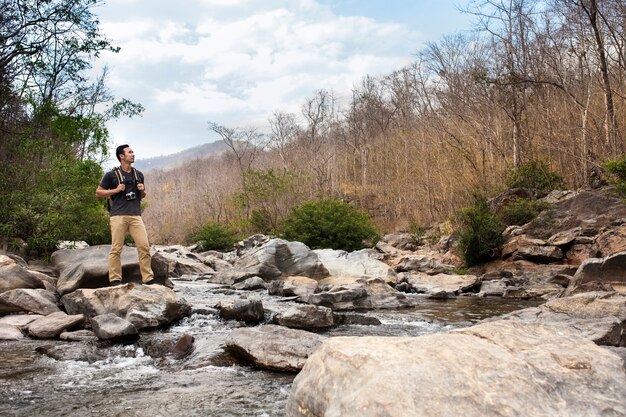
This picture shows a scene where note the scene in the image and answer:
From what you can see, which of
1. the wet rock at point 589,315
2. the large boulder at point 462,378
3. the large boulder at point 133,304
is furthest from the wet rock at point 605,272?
the large boulder at point 462,378

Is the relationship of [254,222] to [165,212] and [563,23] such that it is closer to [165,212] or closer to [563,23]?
[563,23]

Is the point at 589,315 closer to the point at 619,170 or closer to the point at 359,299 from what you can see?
the point at 359,299

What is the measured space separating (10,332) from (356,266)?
908 centimetres

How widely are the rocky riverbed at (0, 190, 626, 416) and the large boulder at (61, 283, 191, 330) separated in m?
0.02

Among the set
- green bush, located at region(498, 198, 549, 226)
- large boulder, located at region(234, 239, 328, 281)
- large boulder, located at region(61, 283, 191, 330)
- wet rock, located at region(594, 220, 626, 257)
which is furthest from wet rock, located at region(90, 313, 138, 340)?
green bush, located at region(498, 198, 549, 226)

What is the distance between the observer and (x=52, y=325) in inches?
234

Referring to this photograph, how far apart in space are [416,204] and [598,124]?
32.4 feet

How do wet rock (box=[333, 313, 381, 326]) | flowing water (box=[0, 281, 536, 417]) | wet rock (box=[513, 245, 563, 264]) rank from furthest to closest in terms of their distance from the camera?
wet rock (box=[513, 245, 563, 264])
wet rock (box=[333, 313, 381, 326])
flowing water (box=[0, 281, 536, 417])

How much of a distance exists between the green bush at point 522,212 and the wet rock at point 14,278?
1306 centimetres

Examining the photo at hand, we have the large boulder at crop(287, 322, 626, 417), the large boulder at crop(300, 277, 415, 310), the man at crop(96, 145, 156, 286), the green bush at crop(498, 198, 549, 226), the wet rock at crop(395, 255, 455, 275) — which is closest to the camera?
the large boulder at crop(287, 322, 626, 417)

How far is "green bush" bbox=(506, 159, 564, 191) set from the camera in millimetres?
18000

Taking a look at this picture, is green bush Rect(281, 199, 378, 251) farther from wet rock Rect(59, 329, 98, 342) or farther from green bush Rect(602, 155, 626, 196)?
wet rock Rect(59, 329, 98, 342)

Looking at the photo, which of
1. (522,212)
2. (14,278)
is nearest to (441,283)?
(522,212)

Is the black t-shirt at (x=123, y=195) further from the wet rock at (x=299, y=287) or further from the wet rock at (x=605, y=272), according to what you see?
the wet rock at (x=605, y=272)
